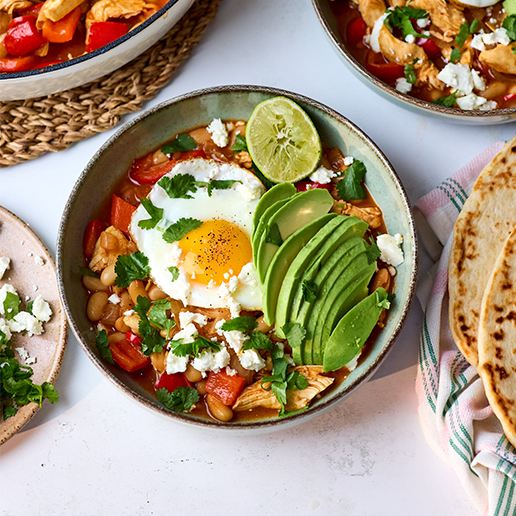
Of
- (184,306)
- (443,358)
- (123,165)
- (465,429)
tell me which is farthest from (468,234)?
(123,165)

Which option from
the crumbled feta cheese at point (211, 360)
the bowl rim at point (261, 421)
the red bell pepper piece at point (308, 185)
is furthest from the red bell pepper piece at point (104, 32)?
the crumbled feta cheese at point (211, 360)

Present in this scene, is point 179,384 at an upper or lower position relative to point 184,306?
lower

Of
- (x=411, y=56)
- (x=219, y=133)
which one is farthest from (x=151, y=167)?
(x=411, y=56)

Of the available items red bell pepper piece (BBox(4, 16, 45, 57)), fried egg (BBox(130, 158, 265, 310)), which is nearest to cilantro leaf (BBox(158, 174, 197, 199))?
fried egg (BBox(130, 158, 265, 310))

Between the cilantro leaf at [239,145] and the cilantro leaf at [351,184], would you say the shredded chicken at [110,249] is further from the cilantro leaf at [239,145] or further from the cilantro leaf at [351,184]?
the cilantro leaf at [351,184]

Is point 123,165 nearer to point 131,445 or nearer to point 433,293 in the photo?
point 131,445

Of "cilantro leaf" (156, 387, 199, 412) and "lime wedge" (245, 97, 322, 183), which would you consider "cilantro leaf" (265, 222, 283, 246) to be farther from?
"cilantro leaf" (156, 387, 199, 412)

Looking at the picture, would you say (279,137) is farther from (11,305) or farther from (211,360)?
(11,305)
